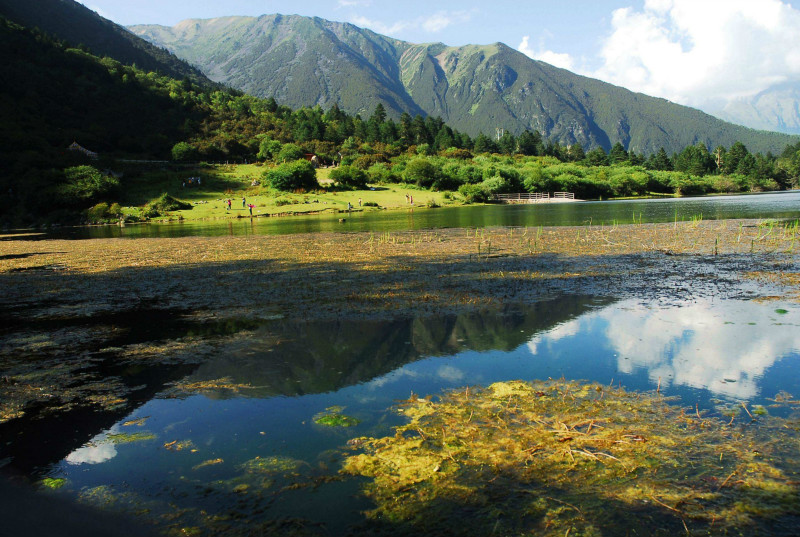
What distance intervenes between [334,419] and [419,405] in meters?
1.40

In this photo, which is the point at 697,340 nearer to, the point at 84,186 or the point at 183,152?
the point at 84,186

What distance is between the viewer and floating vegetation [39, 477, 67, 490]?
19.8 ft

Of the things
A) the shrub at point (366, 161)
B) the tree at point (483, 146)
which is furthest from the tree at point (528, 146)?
the shrub at point (366, 161)

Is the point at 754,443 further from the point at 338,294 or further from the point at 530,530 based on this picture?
the point at 338,294

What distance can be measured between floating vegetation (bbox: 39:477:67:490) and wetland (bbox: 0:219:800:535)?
4 cm

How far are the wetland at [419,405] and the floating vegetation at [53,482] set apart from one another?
0.04 metres

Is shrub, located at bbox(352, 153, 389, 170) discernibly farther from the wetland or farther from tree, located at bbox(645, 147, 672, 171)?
the wetland

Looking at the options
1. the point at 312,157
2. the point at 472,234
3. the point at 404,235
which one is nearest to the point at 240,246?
the point at 404,235

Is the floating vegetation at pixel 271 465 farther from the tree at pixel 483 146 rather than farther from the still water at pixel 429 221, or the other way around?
the tree at pixel 483 146

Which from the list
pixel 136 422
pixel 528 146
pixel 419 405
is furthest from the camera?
pixel 528 146

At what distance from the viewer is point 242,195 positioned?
300 feet

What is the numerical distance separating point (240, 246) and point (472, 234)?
53.8 ft

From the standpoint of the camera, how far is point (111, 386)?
9.28 metres

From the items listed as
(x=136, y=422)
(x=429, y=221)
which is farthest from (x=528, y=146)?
(x=136, y=422)
